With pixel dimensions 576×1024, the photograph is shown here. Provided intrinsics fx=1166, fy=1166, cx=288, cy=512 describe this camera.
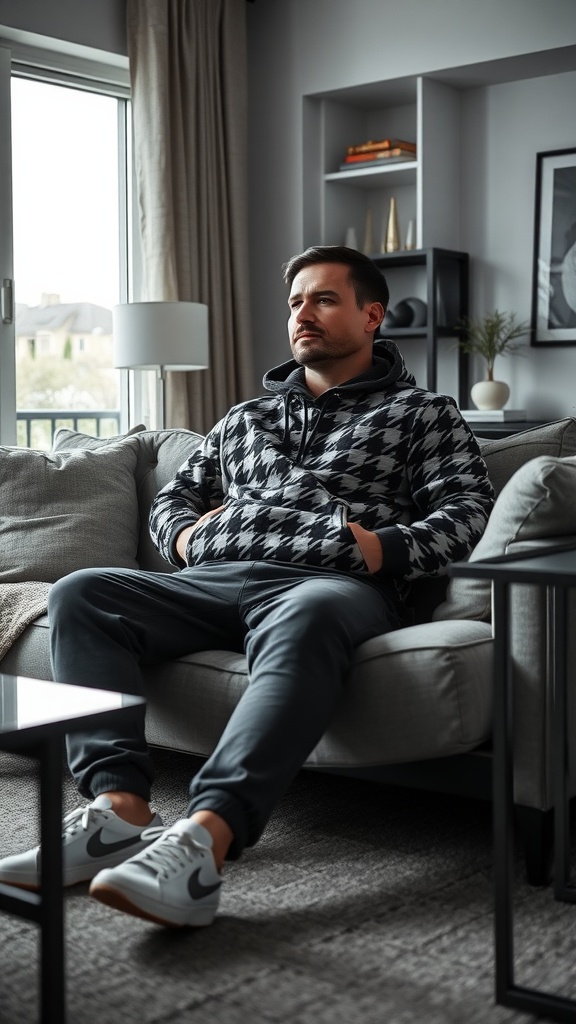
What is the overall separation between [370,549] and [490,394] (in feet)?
8.14

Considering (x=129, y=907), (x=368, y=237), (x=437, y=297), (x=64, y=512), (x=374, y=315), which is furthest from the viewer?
(x=368, y=237)

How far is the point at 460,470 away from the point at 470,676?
0.51 metres

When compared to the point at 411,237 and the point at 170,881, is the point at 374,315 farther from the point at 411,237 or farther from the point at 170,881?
the point at 411,237

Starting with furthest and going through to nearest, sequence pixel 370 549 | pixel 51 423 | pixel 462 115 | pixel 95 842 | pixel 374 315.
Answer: pixel 462 115 < pixel 51 423 < pixel 374 315 < pixel 370 549 < pixel 95 842

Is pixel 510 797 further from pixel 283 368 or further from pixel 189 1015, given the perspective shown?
pixel 283 368

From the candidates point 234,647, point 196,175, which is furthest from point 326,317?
point 196,175

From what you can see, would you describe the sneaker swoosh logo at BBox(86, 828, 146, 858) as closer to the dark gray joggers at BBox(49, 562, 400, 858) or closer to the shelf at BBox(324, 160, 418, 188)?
the dark gray joggers at BBox(49, 562, 400, 858)

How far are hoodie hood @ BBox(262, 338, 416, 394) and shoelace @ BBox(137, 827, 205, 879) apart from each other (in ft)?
3.57

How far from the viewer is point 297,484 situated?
7.56ft

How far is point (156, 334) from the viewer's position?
A: 3938 mm

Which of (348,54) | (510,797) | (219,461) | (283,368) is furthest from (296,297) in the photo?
(348,54)

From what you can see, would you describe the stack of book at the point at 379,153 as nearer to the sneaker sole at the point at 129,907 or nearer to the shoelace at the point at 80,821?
the shoelace at the point at 80,821

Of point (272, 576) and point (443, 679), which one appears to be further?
point (272, 576)

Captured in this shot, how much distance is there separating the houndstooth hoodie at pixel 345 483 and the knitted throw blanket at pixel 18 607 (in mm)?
305
